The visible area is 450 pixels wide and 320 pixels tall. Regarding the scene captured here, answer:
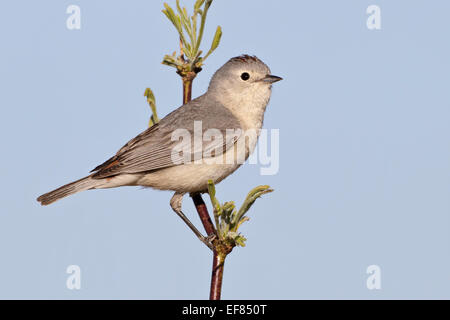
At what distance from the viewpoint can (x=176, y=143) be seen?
6.04 meters

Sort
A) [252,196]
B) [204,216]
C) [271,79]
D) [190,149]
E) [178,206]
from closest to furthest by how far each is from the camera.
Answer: [252,196] → [204,216] → [190,149] → [178,206] → [271,79]

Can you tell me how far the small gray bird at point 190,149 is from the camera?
5.93 metres

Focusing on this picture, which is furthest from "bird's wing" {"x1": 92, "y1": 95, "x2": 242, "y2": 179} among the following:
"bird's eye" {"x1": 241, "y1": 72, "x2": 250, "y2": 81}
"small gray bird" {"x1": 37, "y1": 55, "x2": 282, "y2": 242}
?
"bird's eye" {"x1": 241, "y1": 72, "x2": 250, "y2": 81}

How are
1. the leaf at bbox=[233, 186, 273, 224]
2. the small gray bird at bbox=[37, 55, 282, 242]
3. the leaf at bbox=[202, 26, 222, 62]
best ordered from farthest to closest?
the small gray bird at bbox=[37, 55, 282, 242] < the leaf at bbox=[202, 26, 222, 62] < the leaf at bbox=[233, 186, 273, 224]

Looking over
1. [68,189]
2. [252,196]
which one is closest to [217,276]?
[252,196]

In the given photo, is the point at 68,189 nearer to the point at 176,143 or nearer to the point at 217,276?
the point at 176,143

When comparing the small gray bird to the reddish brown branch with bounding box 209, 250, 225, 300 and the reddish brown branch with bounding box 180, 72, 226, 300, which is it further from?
the reddish brown branch with bounding box 209, 250, 225, 300

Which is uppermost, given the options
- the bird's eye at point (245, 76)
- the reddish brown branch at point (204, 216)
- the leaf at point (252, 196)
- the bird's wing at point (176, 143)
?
the bird's eye at point (245, 76)

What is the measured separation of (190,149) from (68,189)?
136cm

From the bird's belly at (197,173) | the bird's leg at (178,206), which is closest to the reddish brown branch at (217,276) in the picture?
the bird's belly at (197,173)

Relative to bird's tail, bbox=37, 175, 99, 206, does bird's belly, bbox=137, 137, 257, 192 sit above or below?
above

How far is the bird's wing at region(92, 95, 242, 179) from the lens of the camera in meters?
5.98

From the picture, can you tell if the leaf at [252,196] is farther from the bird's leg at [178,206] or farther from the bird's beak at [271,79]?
the bird's beak at [271,79]

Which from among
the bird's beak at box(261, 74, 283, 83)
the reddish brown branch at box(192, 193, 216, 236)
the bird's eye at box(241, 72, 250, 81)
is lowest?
the reddish brown branch at box(192, 193, 216, 236)
